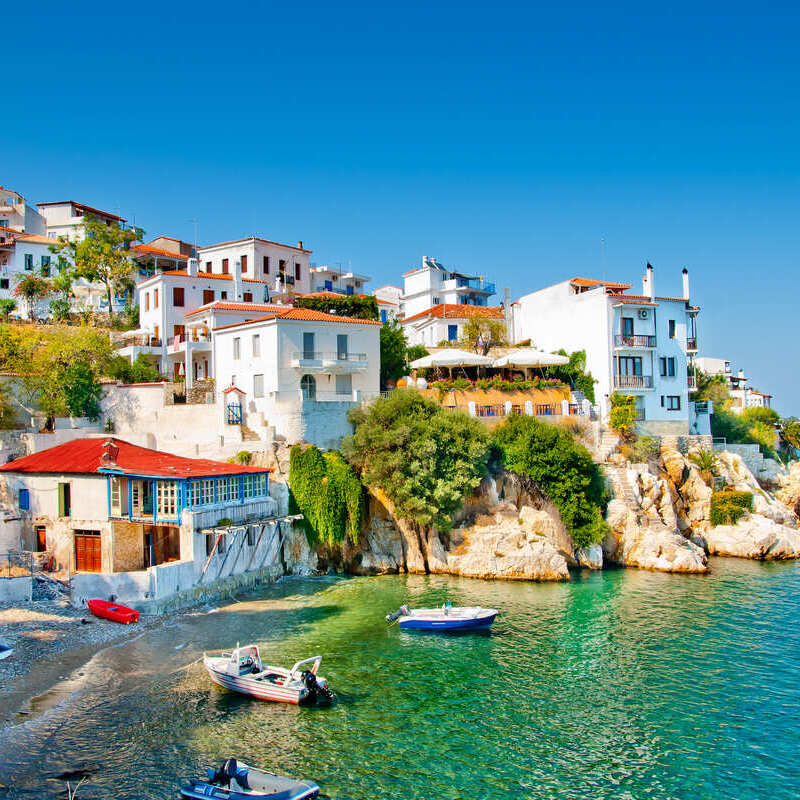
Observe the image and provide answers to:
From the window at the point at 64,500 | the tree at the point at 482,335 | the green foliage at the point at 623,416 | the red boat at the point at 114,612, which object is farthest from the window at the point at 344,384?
the red boat at the point at 114,612

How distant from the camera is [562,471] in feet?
136

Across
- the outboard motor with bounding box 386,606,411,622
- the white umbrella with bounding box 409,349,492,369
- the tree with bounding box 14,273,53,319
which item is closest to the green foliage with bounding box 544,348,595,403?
the white umbrella with bounding box 409,349,492,369

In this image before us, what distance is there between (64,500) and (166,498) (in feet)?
17.8

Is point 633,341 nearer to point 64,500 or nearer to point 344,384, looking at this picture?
point 344,384

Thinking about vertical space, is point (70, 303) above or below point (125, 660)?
above

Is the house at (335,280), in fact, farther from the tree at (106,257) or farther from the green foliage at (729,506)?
Result: the green foliage at (729,506)

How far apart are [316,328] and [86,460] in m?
16.6

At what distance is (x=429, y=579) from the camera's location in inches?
1469

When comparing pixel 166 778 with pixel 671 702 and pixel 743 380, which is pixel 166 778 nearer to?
pixel 671 702

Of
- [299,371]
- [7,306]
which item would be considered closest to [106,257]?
[7,306]

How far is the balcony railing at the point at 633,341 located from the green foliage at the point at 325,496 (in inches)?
972

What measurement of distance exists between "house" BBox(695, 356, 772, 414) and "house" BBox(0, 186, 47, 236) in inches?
3064

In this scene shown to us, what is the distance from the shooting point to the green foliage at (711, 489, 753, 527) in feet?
148

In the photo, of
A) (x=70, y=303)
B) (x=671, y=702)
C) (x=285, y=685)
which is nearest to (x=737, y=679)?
(x=671, y=702)
